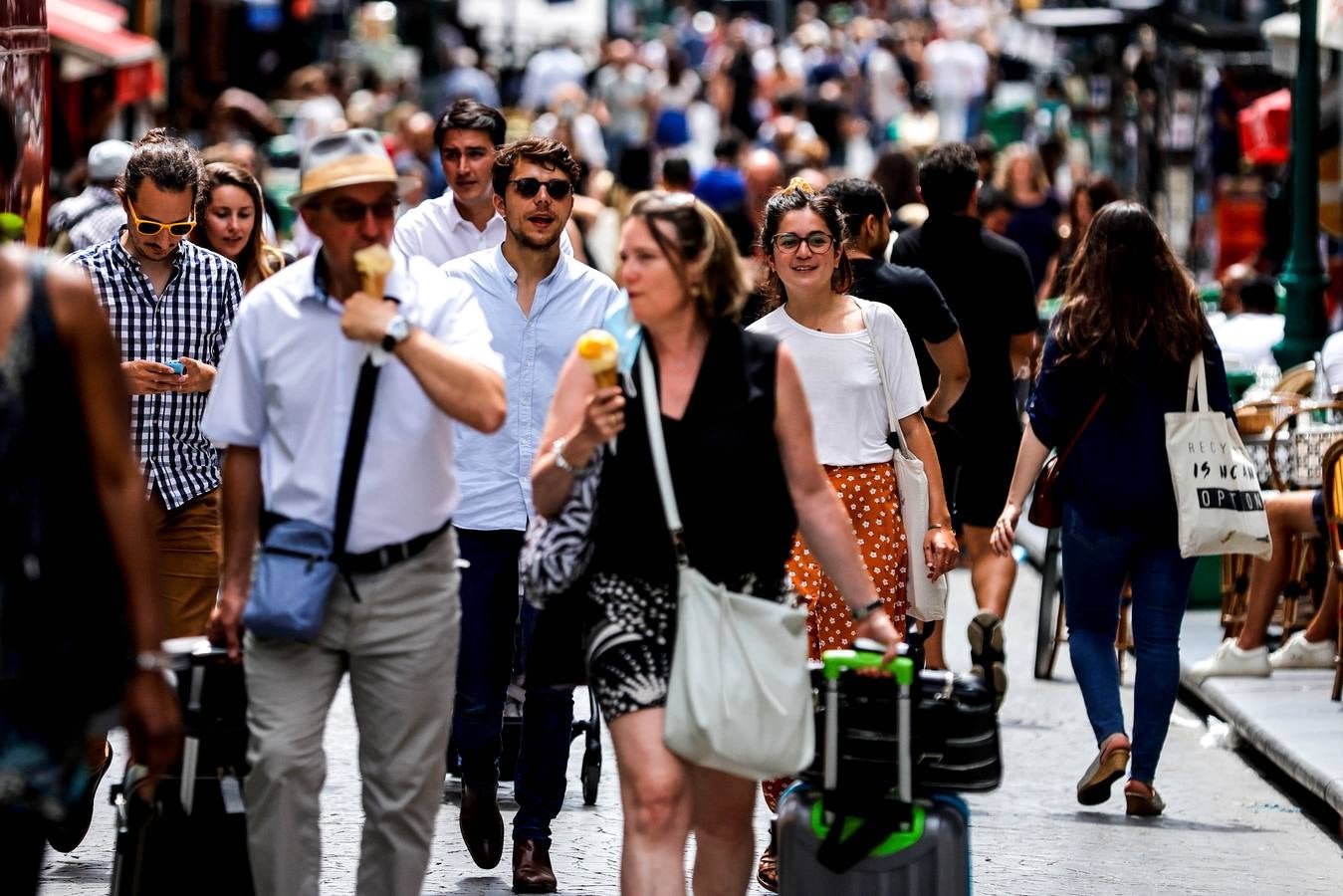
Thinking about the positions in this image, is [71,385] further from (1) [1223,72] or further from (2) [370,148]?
(1) [1223,72]

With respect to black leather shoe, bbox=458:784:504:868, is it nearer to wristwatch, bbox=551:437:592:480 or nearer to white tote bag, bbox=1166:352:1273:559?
wristwatch, bbox=551:437:592:480

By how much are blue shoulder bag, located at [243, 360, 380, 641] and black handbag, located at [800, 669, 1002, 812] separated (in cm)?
112

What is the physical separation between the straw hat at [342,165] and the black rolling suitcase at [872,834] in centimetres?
146

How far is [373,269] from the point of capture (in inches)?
199

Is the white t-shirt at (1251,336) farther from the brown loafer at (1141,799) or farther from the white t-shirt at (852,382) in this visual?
the white t-shirt at (852,382)

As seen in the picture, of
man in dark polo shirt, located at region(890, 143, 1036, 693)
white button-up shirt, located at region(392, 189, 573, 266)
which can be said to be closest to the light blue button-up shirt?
white button-up shirt, located at region(392, 189, 573, 266)

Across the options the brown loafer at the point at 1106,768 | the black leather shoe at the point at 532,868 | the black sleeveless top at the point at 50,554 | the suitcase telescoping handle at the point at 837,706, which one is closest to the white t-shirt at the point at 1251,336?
the brown loafer at the point at 1106,768

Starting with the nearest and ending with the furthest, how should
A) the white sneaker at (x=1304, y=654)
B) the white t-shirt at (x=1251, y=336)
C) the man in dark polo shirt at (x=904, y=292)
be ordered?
the man in dark polo shirt at (x=904, y=292) → the white sneaker at (x=1304, y=654) → the white t-shirt at (x=1251, y=336)

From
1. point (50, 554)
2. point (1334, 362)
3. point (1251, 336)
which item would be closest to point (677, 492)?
point (50, 554)

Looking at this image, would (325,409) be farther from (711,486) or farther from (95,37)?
(95,37)

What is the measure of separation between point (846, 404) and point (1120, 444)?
1.19 metres

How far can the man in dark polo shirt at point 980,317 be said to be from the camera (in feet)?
31.5

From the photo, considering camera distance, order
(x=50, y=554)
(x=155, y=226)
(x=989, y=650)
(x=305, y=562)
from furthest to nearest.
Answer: (x=155, y=226) < (x=989, y=650) < (x=305, y=562) < (x=50, y=554)

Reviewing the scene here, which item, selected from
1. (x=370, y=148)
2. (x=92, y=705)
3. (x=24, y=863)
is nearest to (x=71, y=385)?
(x=92, y=705)
